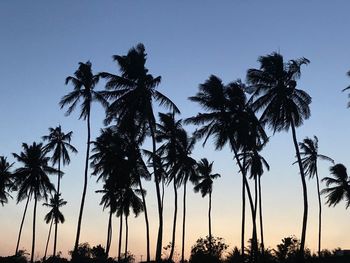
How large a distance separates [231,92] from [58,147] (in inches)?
952

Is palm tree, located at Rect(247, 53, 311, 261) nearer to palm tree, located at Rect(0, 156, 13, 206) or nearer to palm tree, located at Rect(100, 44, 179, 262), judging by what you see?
palm tree, located at Rect(100, 44, 179, 262)

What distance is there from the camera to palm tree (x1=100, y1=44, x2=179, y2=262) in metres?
39.8

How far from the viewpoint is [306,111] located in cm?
3981

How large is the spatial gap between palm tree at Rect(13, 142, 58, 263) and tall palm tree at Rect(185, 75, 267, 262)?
25539mm

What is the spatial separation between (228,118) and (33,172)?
29961 mm

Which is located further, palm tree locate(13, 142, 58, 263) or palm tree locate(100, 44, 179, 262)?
palm tree locate(13, 142, 58, 263)

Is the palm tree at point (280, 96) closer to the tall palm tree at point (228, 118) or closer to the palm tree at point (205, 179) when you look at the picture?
the tall palm tree at point (228, 118)

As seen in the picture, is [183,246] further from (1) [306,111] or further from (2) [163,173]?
(1) [306,111]

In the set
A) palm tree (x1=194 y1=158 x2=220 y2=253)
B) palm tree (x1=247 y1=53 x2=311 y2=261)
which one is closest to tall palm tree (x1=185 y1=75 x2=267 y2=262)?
palm tree (x1=247 y1=53 x2=311 y2=261)

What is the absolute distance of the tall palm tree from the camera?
42719 mm

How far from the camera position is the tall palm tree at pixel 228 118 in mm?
42719

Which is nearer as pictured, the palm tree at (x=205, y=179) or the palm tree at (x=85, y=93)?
the palm tree at (x=85, y=93)

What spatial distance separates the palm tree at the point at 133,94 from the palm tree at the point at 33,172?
24.6 meters

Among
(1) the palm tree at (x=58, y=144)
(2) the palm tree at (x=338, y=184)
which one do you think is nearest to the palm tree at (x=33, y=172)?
(1) the palm tree at (x=58, y=144)
